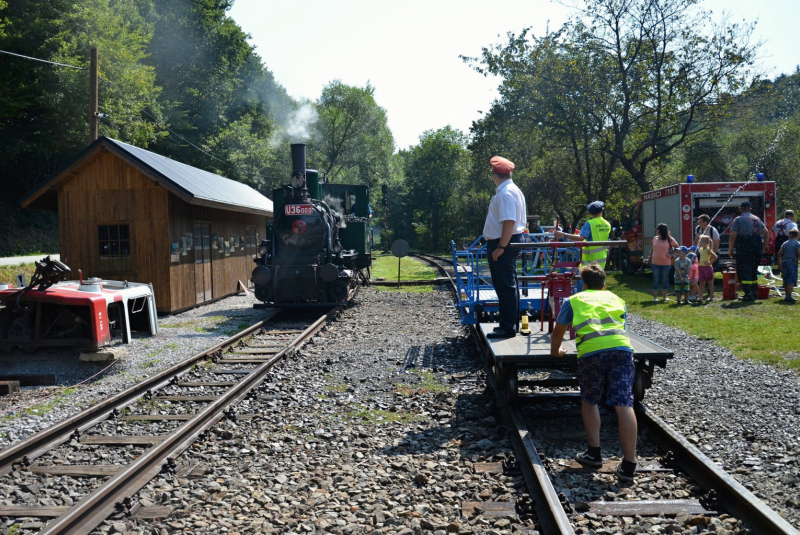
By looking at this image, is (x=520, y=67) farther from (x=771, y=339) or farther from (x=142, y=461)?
(x=142, y=461)

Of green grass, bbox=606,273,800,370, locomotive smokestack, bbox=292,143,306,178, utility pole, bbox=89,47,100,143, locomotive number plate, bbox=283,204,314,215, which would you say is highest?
utility pole, bbox=89,47,100,143

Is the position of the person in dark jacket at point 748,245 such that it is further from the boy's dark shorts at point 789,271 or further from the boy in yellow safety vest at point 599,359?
the boy in yellow safety vest at point 599,359

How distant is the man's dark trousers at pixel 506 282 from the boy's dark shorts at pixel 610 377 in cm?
164

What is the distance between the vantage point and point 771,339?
9.02 meters

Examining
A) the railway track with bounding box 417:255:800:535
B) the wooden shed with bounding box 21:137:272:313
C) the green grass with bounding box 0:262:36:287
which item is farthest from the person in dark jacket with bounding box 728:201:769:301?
the green grass with bounding box 0:262:36:287

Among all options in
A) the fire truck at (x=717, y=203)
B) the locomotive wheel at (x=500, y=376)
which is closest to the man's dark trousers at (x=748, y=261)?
the fire truck at (x=717, y=203)

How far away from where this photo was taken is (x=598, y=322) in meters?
4.64

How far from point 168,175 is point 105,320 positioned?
6.01m

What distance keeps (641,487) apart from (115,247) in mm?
13096

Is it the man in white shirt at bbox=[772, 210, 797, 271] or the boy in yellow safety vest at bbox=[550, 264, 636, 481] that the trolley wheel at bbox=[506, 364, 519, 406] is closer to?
the boy in yellow safety vest at bbox=[550, 264, 636, 481]

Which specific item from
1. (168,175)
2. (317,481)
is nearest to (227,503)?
(317,481)

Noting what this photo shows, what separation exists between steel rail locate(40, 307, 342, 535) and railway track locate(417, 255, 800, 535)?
265 centimetres

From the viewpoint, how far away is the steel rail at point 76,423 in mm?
4836

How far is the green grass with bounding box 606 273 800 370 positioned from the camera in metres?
8.30
